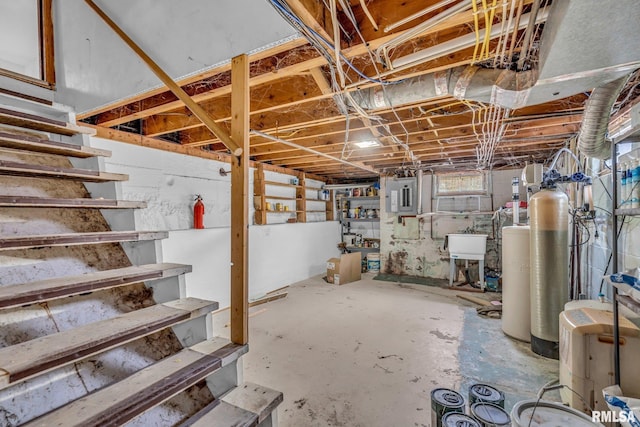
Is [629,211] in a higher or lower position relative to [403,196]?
lower

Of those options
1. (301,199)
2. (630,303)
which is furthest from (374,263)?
(630,303)

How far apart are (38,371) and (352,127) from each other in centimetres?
308

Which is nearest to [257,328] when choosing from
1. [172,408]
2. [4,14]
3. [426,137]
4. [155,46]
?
[172,408]

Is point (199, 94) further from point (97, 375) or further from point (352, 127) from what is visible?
point (97, 375)

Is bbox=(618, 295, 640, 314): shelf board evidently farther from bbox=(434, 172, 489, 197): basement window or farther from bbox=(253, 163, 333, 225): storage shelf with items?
bbox=(434, 172, 489, 197): basement window

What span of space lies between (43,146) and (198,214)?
2276 millimetres

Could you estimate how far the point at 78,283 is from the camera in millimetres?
1244

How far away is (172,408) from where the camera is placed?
4.30 feet

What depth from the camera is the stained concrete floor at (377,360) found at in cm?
198

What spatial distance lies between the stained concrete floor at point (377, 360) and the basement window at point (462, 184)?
2460mm

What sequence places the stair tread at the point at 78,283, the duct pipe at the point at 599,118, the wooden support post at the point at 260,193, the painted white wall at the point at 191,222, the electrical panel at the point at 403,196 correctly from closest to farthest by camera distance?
the stair tread at the point at 78,283
the duct pipe at the point at 599,118
the painted white wall at the point at 191,222
the wooden support post at the point at 260,193
the electrical panel at the point at 403,196

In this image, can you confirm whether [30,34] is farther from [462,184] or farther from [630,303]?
[462,184]

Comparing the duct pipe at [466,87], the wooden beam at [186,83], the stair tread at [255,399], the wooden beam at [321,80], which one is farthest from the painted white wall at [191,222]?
the duct pipe at [466,87]

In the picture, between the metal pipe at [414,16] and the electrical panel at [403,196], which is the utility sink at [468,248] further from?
the metal pipe at [414,16]
